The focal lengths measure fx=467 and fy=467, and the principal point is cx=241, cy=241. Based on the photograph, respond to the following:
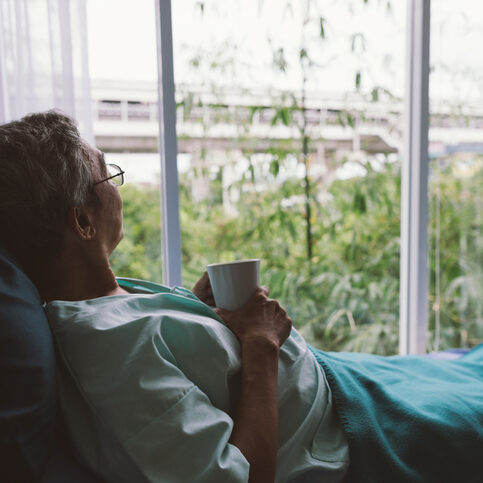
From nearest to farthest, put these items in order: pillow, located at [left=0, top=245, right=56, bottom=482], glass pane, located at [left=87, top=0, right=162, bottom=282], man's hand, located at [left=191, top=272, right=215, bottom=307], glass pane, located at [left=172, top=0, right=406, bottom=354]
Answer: pillow, located at [left=0, top=245, right=56, bottom=482]
man's hand, located at [left=191, top=272, right=215, bottom=307]
glass pane, located at [left=87, top=0, right=162, bottom=282]
glass pane, located at [left=172, top=0, right=406, bottom=354]

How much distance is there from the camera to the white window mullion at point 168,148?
1.66 m

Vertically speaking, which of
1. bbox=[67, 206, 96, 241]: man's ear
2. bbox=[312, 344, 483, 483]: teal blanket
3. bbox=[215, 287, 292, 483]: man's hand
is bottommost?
bbox=[312, 344, 483, 483]: teal blanket

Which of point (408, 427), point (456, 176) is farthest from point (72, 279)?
point (456, 176)

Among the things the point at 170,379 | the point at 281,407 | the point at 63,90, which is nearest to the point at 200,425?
the point at 170,379

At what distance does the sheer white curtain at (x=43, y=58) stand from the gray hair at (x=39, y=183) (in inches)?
20.7

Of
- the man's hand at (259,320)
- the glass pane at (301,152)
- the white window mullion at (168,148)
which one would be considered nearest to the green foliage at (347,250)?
the glass pane at (301,152)

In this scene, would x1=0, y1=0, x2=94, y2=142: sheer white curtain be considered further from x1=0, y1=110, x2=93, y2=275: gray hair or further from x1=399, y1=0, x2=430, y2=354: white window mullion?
x1=399, y1=0, x2=430, y2=354: white window mullion

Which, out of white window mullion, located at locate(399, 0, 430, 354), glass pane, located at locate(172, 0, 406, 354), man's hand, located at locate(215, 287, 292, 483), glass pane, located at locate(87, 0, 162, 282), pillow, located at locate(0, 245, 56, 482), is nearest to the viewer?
pillow, located at locate(0, 245, 56, 482)

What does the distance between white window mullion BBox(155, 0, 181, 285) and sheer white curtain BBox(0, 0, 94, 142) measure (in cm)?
29

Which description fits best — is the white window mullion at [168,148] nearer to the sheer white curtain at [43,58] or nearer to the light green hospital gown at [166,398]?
the sheer white curtain at [43,58]

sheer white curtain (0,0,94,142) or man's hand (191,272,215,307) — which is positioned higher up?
sheer white curtain (0,0,94,142)

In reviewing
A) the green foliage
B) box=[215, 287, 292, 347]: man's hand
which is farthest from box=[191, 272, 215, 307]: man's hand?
the green foliage

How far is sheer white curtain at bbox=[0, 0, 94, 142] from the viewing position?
1.40 meters

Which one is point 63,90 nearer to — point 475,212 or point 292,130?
point 292,130
